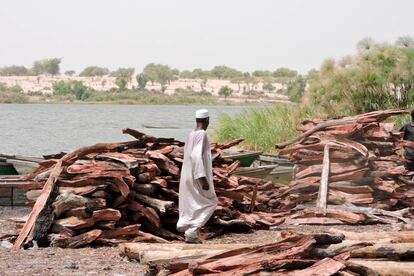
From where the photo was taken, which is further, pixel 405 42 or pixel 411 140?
pixel 405 42

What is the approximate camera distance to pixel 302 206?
1546cm

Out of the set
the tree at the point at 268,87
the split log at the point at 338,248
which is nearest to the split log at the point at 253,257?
the split log at the point at 338,248

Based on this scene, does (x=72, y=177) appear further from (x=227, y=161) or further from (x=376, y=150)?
(x=376, y=150)

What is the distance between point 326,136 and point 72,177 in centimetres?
617

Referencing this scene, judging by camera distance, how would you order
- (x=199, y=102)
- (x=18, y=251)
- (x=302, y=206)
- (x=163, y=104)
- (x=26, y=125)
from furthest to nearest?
(x=163, y=104)
(x=199, y=102)
(x=26, y=125)
(x=302, y=206)
(x=18, y=251)

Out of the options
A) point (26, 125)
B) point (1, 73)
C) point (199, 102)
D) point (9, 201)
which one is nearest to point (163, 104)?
point (199, 102)

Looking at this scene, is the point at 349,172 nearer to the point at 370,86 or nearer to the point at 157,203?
the point at 157,203

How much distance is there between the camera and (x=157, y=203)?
38.0 feet

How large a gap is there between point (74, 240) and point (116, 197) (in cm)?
102

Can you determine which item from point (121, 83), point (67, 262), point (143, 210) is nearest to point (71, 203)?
point (143, 210)

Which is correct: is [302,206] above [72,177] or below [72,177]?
below

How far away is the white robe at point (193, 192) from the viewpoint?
10.8 meters

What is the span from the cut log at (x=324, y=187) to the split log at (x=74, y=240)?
5.10 m

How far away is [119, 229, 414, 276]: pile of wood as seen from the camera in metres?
6.97
